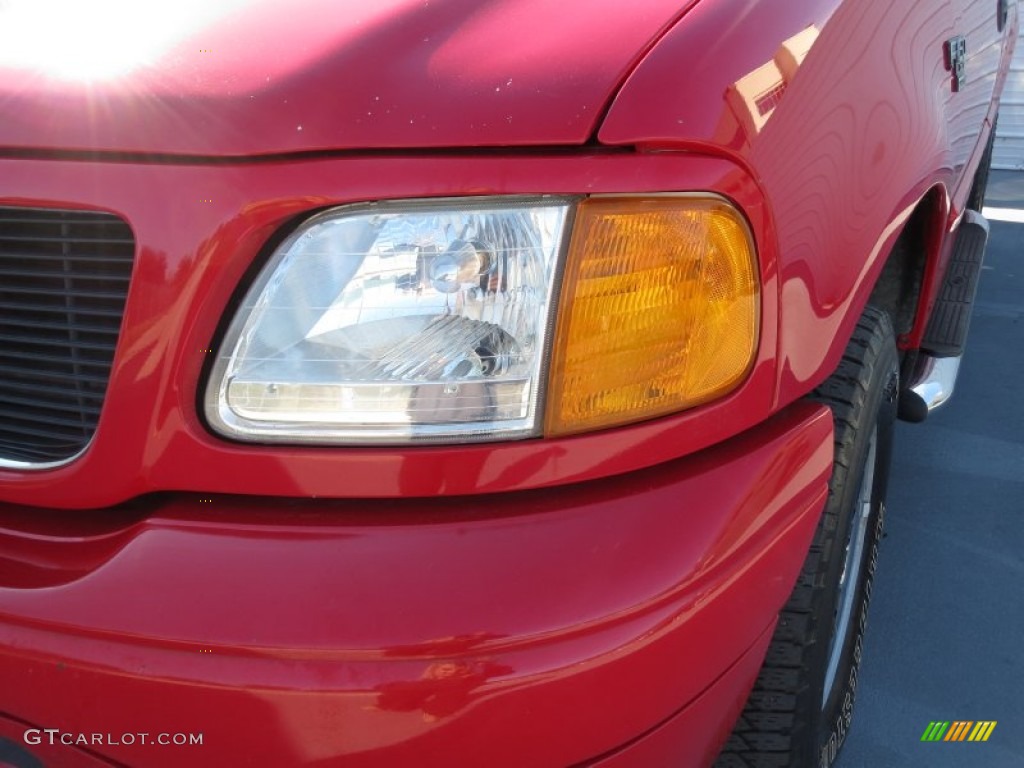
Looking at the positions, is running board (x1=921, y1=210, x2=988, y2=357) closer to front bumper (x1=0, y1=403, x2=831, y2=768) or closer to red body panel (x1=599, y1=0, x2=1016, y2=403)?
red body panel (x1=599, y1=0, x2=1016, y2=403)

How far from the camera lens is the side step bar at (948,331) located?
2.32 meters

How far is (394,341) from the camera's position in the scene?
1.11 meters

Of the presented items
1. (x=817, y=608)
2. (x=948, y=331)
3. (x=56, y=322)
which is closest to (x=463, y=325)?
(x=56, y=322)

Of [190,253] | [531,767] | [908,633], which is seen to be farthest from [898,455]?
[190,253]

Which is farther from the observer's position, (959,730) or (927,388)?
(927,388)

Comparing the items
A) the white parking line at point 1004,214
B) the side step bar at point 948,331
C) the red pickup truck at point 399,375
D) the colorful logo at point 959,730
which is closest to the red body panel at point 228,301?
the red pickup truck at point 399,375

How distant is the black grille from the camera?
112 cm

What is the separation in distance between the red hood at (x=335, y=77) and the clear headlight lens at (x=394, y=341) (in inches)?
4.6

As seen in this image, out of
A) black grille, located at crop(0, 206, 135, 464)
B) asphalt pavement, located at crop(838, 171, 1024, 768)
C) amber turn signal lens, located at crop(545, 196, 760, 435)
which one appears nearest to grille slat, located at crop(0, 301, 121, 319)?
black grille, located at crop(0, 206, 135, 464)

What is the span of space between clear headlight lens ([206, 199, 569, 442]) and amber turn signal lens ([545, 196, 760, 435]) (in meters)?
0.03

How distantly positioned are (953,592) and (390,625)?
1.86 m

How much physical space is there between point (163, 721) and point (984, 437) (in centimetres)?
284

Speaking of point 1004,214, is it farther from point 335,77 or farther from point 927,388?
point 335,77

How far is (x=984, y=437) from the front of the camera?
319 centimetres
